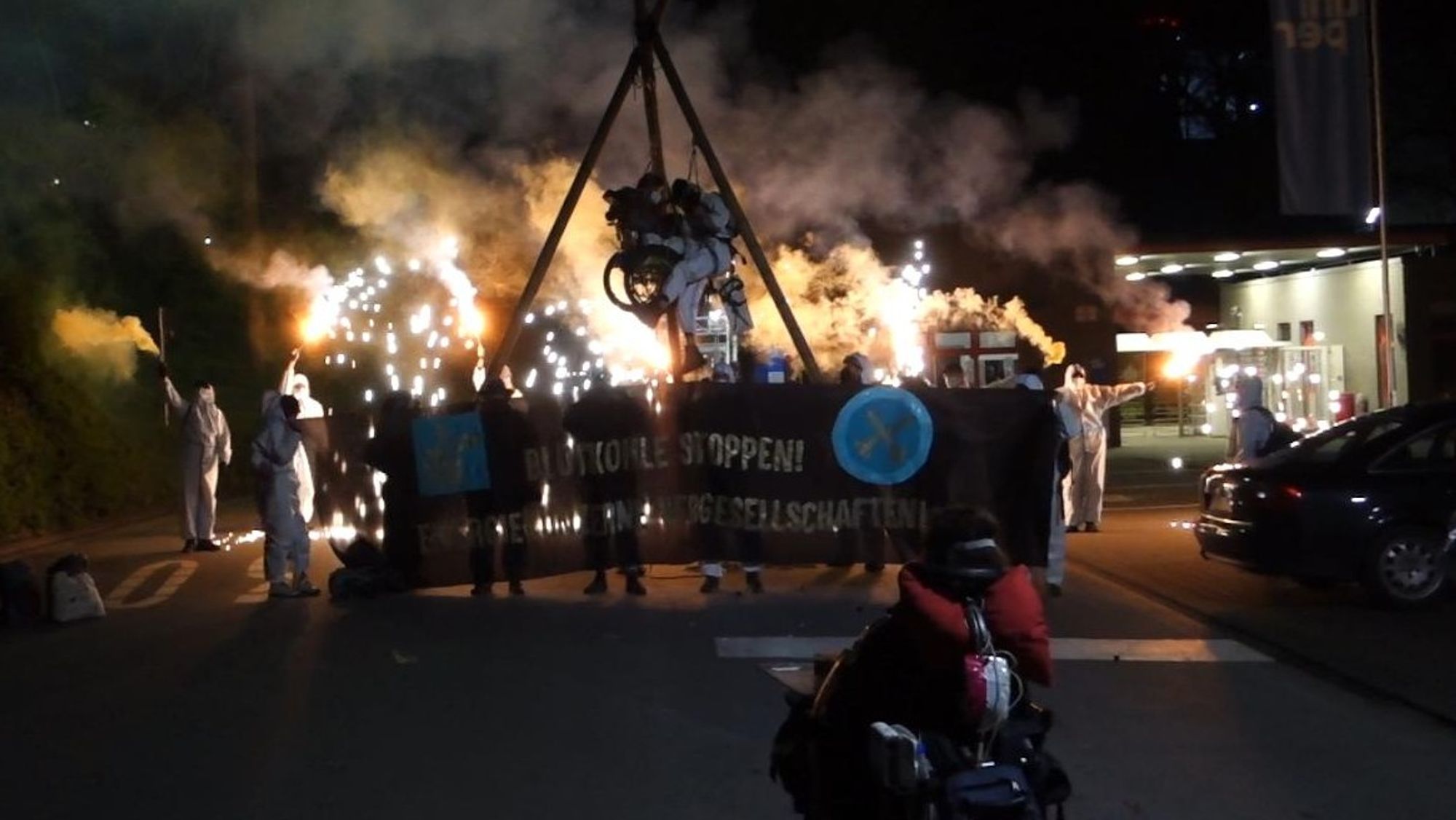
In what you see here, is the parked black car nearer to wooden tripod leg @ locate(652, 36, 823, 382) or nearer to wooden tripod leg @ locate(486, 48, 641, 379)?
wooden tripod leg @ locate(652, 36, 823, 382)

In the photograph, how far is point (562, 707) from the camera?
28.9 ft

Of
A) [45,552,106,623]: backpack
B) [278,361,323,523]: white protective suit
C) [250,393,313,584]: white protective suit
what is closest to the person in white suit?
[278,361,323,523]: white protective suit

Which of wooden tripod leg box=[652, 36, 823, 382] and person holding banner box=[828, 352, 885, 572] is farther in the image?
wooden tripod leg box=[652, 36, 823, 382]

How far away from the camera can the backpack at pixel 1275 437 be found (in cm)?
1441

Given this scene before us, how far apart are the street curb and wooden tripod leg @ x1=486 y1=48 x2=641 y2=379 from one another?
213 inches

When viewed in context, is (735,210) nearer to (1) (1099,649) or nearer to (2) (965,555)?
(1) (1099,649)

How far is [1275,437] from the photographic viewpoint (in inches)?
573

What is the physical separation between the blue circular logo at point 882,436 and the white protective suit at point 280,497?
13.2 ft

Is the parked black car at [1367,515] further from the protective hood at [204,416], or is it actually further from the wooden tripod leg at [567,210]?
the protective hood at [204,416]

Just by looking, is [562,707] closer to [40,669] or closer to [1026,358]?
[40,669]

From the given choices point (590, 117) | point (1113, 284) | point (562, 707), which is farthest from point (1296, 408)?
point (562, 707)

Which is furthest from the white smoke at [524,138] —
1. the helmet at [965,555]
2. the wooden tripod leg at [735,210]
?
the helmet at [965,555]

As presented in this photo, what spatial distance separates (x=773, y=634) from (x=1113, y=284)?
1922 cm

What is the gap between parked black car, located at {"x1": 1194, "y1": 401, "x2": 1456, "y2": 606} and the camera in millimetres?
11805
